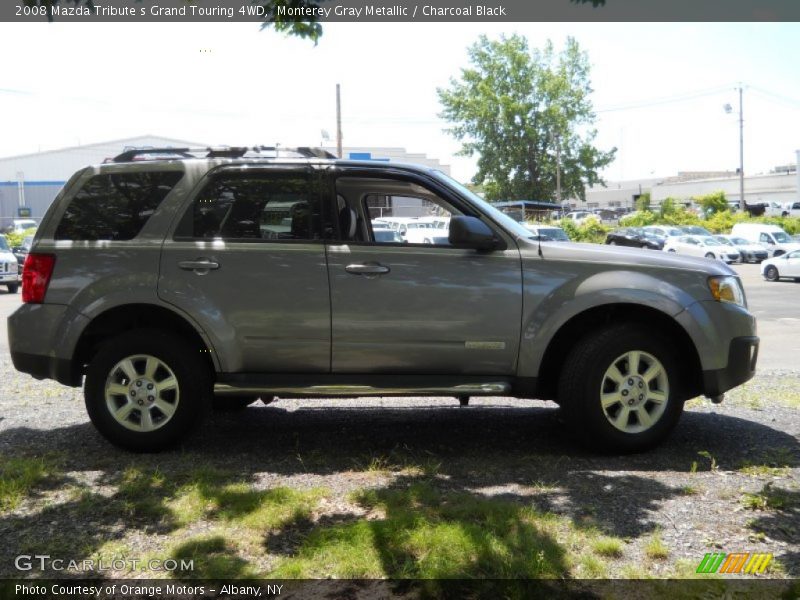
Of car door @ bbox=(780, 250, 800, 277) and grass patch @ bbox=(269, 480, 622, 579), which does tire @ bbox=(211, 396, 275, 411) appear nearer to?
grass patch @ bbox=(269, 480, 622, 579)

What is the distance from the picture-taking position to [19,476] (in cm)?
482

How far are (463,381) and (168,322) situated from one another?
2108mm

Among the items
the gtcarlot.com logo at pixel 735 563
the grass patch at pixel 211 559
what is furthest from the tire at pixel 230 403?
the gtcarlot.com logo at pixel 735 563

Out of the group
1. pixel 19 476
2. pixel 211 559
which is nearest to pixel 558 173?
pixel 19 476

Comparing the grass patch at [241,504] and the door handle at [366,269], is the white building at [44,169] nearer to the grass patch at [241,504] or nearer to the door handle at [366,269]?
the door handle at [366,269]

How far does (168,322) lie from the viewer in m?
5.61

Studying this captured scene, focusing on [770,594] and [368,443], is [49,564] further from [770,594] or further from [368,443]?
[770,594]

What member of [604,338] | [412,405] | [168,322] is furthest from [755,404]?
[168,322]

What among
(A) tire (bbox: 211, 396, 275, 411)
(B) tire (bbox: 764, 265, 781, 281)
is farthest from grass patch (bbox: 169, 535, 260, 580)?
(B) tire (bbox: 764, 265, 781, 281)

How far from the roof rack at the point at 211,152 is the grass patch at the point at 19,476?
2263mm

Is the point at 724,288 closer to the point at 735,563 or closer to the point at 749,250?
the point at 735,563

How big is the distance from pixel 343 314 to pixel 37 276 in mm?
2173

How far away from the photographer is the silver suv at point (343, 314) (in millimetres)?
5312

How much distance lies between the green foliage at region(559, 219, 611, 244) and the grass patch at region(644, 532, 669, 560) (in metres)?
41.4
